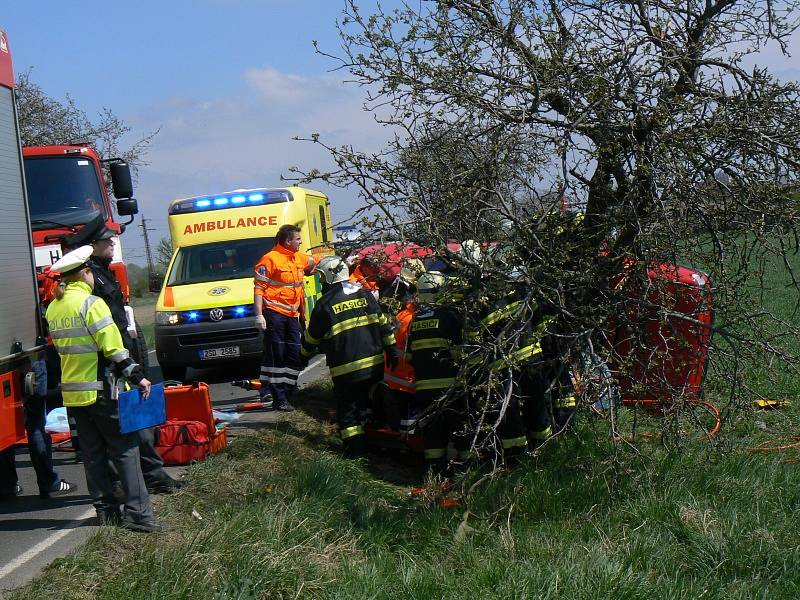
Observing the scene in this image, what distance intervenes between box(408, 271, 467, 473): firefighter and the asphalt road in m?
2.06

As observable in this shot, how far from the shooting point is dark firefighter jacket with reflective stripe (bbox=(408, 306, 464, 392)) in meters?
7.55

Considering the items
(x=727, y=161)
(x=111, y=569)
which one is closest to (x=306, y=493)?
(x=111, y=569)

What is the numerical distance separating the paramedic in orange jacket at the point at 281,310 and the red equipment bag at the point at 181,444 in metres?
2.09

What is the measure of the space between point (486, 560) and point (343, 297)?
3238mm

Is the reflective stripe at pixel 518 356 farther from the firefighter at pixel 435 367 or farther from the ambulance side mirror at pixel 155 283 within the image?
the ambulance side mirror at pixel 155 283

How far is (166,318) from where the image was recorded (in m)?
12.7

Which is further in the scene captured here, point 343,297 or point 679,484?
point 343,297

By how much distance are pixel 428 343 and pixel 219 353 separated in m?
5.55

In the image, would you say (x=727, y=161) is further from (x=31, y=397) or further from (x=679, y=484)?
(x=31, y=397)

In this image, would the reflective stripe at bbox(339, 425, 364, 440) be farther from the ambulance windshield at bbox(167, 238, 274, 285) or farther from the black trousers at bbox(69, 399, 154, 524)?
the ambulance windshield at bbox(167, 238, 274, 285)

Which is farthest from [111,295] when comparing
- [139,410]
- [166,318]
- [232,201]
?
[232,201]

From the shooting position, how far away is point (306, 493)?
22.0 ft

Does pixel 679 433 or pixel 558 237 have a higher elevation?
pixel 558 237

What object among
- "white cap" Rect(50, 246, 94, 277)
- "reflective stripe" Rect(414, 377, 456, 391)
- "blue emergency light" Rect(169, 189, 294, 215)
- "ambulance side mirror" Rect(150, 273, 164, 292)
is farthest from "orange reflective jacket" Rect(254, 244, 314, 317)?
"white cap" Rect(50, 246, 94, 277)
